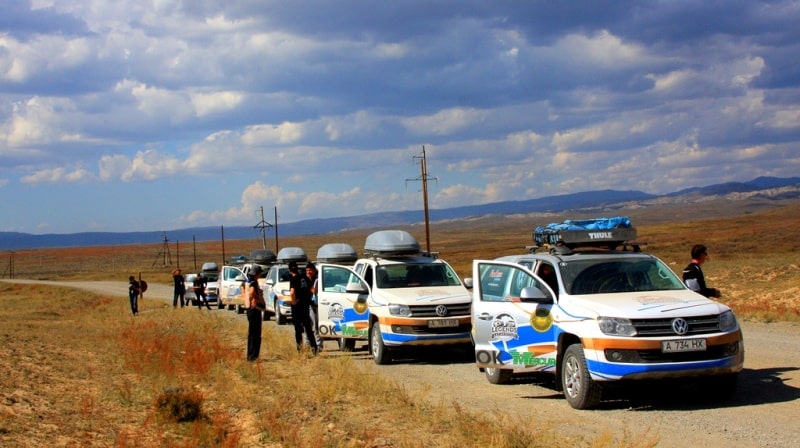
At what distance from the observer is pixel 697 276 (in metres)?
11.4

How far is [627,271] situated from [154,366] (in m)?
8.06

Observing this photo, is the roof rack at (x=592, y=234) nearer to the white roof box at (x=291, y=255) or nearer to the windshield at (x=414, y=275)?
the windshield at (x=414, y=275)

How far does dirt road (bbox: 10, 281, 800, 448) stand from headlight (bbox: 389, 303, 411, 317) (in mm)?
925

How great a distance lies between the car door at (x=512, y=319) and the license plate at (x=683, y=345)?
4.52 ft

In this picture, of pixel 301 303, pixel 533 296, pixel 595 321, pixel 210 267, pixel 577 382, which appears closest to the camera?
pixel 595 321

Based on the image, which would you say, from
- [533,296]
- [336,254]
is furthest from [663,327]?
[336,254]

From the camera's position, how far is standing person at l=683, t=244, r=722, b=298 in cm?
1100

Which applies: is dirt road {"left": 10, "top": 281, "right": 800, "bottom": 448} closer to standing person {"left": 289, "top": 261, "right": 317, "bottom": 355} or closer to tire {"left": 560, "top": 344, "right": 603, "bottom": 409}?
tire {"left": 560, "top": 344, "right": 603, "bottom": 409}

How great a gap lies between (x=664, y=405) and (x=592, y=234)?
2396mm

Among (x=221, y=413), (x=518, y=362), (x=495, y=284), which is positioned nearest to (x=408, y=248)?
(x=495, y=284)

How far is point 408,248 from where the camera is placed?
1664cm

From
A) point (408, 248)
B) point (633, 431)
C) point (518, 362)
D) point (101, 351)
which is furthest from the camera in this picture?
point (101, 351)

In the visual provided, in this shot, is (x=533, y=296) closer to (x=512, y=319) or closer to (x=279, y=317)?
(x=512, y=319)

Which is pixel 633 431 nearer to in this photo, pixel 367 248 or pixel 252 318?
pixel 252 318
